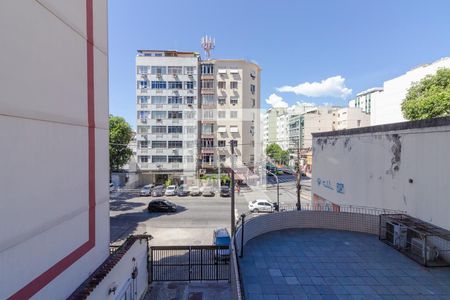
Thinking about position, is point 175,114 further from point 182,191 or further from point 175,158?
point 182,191

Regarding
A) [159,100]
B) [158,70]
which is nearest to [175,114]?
[159,100]

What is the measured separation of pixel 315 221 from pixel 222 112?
90.2 feet

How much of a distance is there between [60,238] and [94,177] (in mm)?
1582

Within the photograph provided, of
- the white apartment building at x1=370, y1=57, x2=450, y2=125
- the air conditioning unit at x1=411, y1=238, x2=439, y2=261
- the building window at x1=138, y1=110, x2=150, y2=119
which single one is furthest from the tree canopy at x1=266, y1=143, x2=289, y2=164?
the air conditioning unit at x1=411, y1=238, x2=439, y2=261

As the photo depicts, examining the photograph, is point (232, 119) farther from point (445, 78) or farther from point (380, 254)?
point (380, 254)

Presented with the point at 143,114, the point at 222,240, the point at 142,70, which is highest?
the point at 142,70

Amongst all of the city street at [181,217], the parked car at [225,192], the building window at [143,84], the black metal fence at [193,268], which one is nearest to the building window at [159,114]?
the building window at [143,84]

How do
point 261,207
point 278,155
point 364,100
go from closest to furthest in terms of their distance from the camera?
point 261,207
point 278,155
point 364,100

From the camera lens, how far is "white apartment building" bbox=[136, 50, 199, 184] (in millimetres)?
33938

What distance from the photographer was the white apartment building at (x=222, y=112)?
116 feet

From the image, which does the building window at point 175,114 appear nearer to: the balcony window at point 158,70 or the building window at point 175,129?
the building window at point 175,129

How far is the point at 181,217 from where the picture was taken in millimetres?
20797

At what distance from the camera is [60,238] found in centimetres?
474

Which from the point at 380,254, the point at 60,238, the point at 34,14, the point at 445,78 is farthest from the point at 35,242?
the point at 445,78
